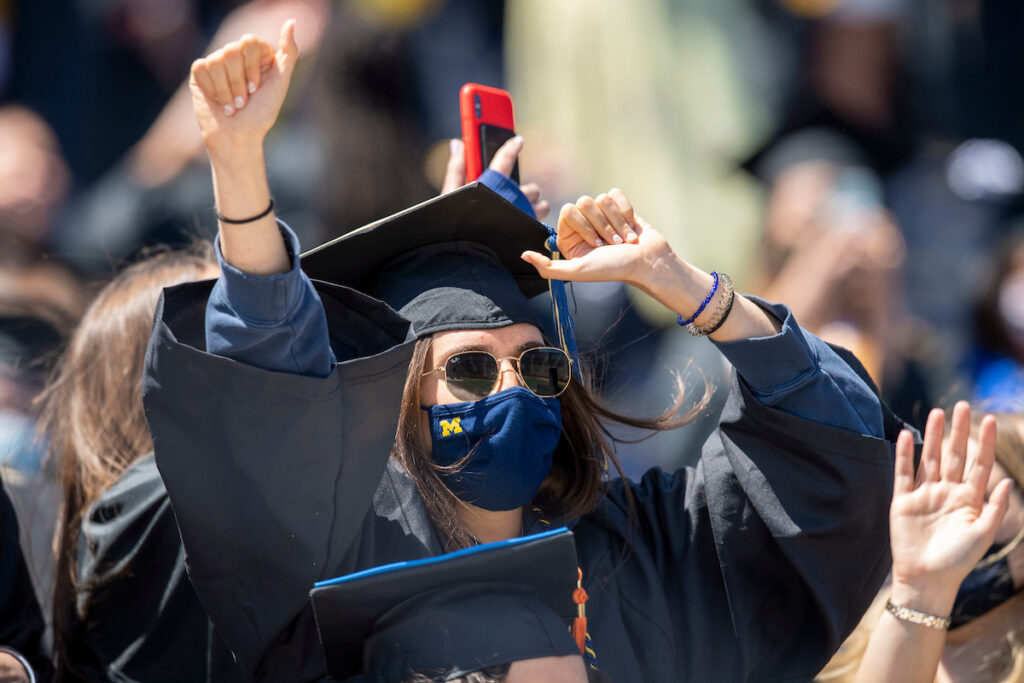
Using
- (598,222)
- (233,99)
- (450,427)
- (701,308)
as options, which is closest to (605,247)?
(598,222)

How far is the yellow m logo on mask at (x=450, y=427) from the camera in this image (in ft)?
7.49

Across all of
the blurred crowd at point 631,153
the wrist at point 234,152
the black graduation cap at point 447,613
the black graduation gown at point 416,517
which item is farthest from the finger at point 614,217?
the blurred crowd at point 631,153

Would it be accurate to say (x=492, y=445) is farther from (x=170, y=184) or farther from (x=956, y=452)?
(x=170, y=184)

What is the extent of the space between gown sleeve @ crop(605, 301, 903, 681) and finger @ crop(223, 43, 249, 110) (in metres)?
1.11

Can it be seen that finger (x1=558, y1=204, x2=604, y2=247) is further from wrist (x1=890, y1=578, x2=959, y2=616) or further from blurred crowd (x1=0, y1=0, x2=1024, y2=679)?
blurred crowd (x1=0, y1=0, x2=1024, y2=679)

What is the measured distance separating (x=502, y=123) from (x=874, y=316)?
2018mm

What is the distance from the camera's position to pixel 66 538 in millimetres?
2748

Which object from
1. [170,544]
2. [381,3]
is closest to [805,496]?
[170,544]

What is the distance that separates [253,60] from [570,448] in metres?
1.23

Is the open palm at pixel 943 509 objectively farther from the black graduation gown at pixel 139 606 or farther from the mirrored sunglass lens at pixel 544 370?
the black graduation gown at pixel 139 606

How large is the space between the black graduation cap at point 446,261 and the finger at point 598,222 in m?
0.19

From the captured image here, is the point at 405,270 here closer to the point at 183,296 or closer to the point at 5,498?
the point at 183,296

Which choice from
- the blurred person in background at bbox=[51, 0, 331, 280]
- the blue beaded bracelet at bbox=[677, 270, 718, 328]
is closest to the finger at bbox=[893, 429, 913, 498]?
the blue beaded bracelet at bbox=[677, 270, 718, 328]

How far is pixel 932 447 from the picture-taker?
6.85 ft
